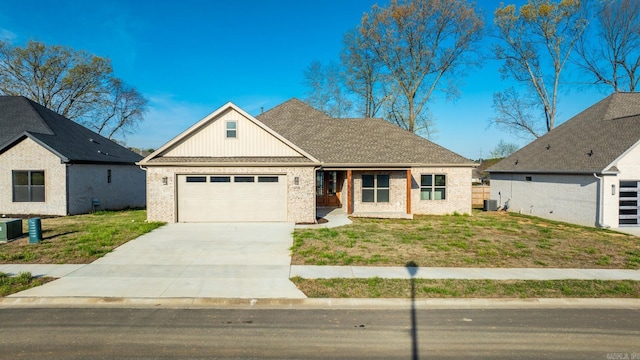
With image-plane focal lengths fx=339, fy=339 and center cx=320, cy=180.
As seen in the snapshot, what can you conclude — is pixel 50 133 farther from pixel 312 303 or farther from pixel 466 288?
pixel 466 288

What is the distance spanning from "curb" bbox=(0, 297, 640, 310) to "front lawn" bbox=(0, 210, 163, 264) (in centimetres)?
296

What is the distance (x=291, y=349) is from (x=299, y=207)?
10.6 meters

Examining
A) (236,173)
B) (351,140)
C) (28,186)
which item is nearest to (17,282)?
(236,173)

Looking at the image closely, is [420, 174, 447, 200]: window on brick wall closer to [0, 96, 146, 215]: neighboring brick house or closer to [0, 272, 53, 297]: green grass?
[0, 272, 53, 297]: green grass

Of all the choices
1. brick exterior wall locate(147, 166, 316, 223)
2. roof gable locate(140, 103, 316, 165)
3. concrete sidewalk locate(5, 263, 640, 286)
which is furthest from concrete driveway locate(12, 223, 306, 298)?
roof gable locate(140, 103, 316, 165)

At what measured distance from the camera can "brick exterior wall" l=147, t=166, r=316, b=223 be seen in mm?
15344

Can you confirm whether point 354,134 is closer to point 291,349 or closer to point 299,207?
point 299,207

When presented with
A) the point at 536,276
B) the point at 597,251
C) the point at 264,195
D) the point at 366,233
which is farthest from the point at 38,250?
the point at 597,251

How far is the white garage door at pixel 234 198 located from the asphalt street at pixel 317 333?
359 inches

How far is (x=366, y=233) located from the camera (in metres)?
13.7

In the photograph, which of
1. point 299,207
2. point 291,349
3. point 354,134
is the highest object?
point 354,134

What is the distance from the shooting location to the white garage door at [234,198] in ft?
51.2

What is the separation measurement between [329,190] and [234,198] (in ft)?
22.3

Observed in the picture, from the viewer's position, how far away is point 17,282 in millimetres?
7742
